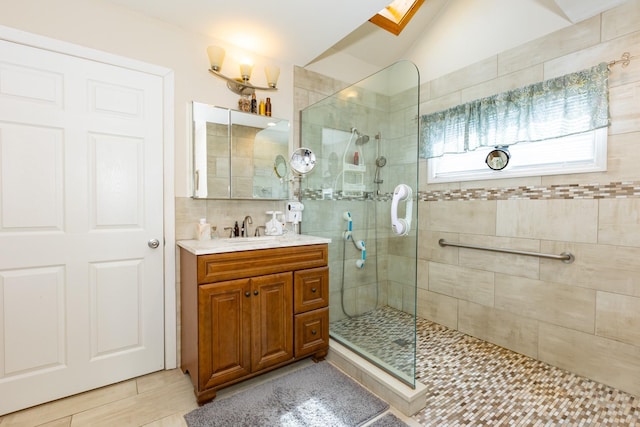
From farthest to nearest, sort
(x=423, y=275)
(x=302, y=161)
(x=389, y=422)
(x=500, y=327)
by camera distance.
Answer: (x=423, y=275)
(x=302, y=161)
(x=500, y=327)
(x=389, y=422)

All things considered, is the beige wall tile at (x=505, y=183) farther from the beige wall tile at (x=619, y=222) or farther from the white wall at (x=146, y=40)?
the white wall at (x=146, y=40)

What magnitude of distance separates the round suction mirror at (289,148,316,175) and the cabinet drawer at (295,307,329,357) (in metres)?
1.18

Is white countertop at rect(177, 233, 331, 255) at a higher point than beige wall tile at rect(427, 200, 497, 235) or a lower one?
lower

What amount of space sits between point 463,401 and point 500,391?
0.96 ft

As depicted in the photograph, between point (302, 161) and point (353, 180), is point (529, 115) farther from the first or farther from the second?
point (302, 161)

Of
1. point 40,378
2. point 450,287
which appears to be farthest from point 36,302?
point 450,287

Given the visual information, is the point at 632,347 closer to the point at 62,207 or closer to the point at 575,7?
the point at 575,7

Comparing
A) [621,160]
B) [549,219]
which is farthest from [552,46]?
[549,219]

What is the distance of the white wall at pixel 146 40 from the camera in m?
1.63

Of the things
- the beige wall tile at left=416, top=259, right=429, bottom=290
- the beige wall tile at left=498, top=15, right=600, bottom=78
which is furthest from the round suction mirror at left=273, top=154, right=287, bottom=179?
the beige wall tile at left=498, top=15, right=600, bottom=78

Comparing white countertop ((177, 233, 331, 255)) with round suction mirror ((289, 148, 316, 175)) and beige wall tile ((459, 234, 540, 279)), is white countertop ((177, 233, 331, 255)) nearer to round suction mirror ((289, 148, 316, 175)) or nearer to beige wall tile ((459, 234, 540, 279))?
round suction mirror ((289, 148, 316, 175))

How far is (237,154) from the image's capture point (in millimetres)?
2205

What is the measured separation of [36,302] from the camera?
1.65 m

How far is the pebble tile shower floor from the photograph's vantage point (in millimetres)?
1563
